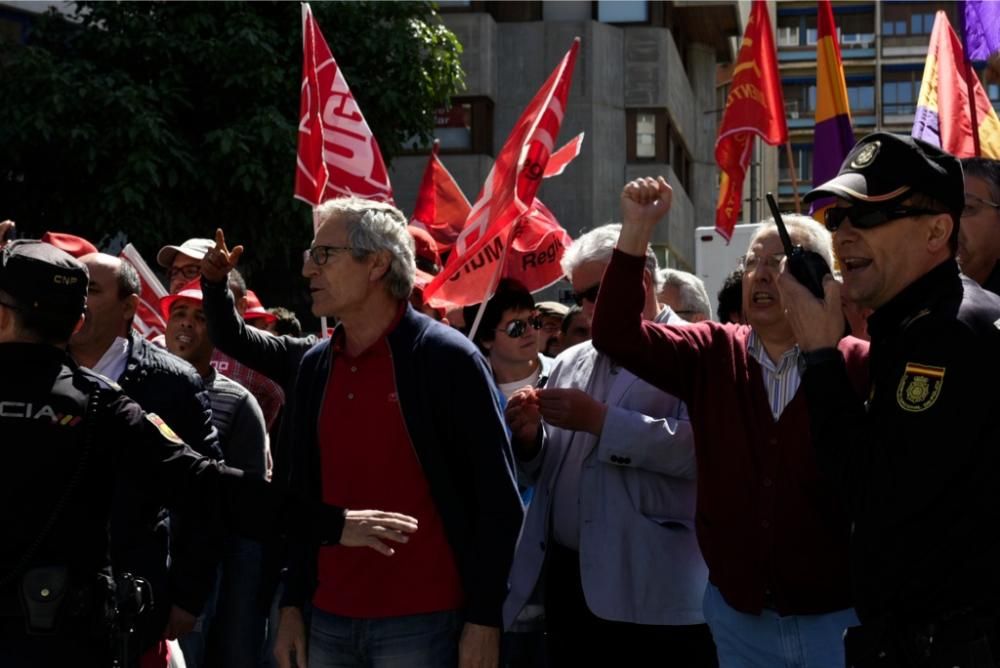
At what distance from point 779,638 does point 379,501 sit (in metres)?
1.21

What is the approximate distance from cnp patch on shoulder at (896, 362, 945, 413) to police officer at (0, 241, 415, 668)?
1.38 meters

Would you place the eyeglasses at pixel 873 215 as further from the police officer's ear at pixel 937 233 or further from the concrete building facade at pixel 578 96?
the concrete building facade at pixel 578 96

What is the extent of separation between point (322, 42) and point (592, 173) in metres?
19.0

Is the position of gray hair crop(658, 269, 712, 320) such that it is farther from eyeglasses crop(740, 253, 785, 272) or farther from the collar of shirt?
the collar of shirt

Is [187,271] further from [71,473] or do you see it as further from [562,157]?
[71,473]

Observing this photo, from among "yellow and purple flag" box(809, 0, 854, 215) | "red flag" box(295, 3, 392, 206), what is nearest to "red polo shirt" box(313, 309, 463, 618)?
"red flag" box(295, 3, 392, 206)

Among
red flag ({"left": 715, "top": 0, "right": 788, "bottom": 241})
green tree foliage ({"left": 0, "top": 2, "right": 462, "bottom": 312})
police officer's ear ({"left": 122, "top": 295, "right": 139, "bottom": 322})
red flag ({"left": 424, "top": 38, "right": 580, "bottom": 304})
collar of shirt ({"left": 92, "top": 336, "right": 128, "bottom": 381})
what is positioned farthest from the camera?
green tree foliage ({"left": 0, "top": 2, "right": 462, "bottom": 312})

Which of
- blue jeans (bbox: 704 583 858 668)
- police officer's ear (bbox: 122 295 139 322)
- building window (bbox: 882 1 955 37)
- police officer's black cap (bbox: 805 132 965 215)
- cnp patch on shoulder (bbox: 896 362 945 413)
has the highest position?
building window (bbox: 882 1 955 37)

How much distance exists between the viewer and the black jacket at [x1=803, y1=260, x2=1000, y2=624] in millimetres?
2875

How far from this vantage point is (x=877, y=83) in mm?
68188

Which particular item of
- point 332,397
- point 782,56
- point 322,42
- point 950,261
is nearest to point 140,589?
point 332,397

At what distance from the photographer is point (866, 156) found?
322 cm

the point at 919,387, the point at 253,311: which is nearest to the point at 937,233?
the point at 919,387

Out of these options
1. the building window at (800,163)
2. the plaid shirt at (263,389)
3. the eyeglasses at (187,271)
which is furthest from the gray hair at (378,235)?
the building window at (800,163)
